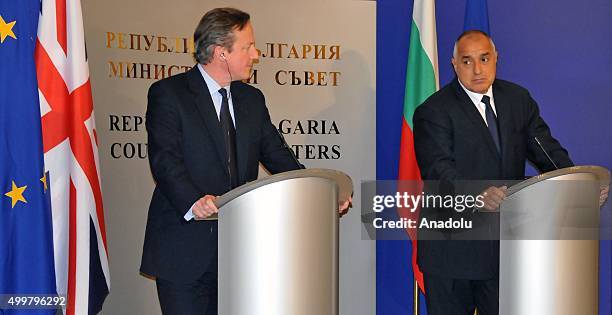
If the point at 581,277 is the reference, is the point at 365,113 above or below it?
above

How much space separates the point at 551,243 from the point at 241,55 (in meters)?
1.36

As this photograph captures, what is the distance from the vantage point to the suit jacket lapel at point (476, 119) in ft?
10.9

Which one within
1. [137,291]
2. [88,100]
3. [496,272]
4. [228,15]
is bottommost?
[137,291]

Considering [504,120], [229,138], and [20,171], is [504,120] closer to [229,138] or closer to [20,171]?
[229,138]

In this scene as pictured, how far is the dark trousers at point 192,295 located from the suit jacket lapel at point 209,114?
427mm

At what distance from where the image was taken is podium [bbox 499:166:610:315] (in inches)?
110

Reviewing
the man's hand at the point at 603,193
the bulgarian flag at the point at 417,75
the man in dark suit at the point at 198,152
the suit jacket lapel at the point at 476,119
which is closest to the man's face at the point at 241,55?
the man in dark suit at the point at 198,152

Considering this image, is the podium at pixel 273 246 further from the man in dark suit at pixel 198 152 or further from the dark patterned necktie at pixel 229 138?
the dark patterned necktie at pixel 229 138

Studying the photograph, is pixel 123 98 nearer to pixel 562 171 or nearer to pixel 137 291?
pixel 137 291

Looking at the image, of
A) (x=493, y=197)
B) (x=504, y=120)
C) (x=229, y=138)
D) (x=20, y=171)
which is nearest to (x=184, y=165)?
(x=229, y=138)

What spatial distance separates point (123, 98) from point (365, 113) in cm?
150

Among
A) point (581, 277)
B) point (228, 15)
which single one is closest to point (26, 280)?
point (228, 15)

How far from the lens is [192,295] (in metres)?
2.89

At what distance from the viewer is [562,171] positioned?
9.07 feet
